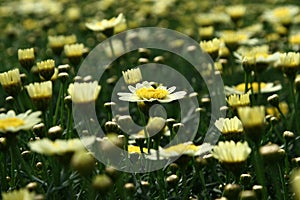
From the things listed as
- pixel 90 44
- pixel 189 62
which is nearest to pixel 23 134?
pixel 189 62

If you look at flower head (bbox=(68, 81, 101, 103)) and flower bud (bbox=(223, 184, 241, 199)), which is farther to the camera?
flower head (bbox=(68, 81, 101, 103))

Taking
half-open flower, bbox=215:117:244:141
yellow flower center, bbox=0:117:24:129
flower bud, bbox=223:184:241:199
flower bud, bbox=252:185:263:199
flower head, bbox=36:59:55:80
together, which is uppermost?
flower head, bbox=36:59:55:80

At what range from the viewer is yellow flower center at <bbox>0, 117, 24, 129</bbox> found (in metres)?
1.72

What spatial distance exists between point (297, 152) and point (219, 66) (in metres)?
0.59

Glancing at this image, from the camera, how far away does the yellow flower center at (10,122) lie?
1.72 meters

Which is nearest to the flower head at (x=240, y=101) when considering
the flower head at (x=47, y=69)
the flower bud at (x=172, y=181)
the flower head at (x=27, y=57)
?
the flower bud at (x=172, y=181)

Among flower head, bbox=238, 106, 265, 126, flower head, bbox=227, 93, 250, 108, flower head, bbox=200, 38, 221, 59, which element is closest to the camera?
flower head, bbox=238, 106, 265, 126

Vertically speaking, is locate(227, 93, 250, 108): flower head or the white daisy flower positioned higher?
the white daisy flower

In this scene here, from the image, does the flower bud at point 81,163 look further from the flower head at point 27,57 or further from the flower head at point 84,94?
the flower head at point 27,57

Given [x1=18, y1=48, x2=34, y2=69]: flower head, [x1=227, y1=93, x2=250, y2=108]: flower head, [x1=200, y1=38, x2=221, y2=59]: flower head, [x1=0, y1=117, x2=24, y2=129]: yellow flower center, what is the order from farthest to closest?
[x1=200, y1=38, x2=221, y2=59]: flower head → [x1=18, y1=48, x2=34, y2=69]: flower head → [x1=227, y1=93, x2=250, y2=108]: flower head → [x1=0, y1=117, x2=24, y2=129]: yellow flower center

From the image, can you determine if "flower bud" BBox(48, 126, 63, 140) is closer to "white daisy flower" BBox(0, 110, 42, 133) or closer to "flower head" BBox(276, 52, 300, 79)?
"white daisy flower" BBox(0, 110, 42, 133)

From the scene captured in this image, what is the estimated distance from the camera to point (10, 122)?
5.72 ft

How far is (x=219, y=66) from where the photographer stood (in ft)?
8.87

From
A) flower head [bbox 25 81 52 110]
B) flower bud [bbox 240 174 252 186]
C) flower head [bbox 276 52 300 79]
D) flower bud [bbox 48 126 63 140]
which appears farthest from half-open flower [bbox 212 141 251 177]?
flower head [bbox 276 52 300 79]
